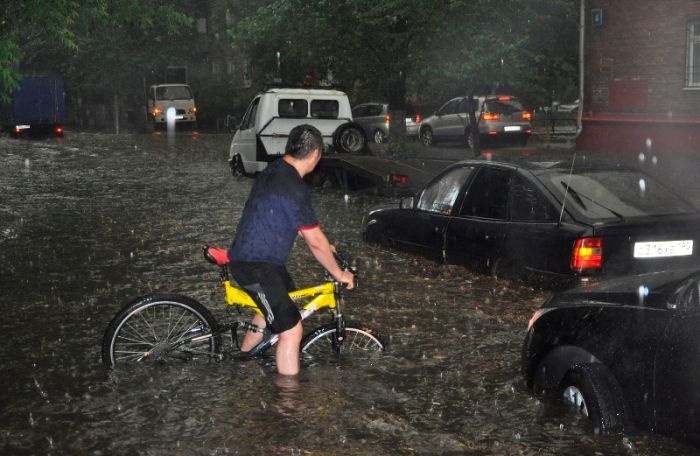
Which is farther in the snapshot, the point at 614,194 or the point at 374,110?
the point at 374,110

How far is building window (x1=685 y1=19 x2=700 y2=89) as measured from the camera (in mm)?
23062

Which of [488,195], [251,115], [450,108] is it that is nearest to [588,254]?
[488,195]

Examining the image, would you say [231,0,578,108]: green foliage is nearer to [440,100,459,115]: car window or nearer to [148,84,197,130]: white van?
[440,100,459,115]: car window

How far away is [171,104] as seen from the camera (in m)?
53.2

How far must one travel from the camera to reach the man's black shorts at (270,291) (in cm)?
630

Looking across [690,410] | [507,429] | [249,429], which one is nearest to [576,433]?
[507,429]

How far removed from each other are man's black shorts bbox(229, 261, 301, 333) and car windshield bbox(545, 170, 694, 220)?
3.62 metres

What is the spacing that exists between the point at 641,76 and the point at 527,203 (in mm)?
16017

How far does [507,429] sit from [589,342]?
2.52ft

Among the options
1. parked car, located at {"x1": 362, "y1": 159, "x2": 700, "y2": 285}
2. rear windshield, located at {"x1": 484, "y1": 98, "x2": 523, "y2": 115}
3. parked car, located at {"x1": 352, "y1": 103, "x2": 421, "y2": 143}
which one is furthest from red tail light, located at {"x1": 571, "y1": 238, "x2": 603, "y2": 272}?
parked car, located at {"x1": 352, "y1": 103, "x2": 421, "y2": 143}

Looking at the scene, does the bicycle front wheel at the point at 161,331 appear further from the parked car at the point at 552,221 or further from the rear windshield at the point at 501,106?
the rear windshield at the point at 501,106

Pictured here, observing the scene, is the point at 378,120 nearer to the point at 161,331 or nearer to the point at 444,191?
the point at 444,191

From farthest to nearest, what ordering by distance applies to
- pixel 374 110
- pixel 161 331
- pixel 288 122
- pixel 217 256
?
pixel 374 110
pixel 288 122
pixel 161 331
pixel 217 256

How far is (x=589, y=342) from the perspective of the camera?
5.54 meters
